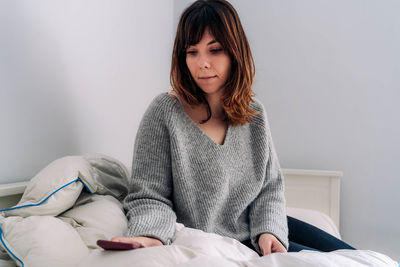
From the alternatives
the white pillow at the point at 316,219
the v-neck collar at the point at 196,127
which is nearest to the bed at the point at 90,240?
the v-neck collar at the point at 196,127

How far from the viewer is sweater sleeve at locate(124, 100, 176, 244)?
2.70 ft

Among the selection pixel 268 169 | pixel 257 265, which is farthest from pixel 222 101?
pixel 257 265

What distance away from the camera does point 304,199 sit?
179cm

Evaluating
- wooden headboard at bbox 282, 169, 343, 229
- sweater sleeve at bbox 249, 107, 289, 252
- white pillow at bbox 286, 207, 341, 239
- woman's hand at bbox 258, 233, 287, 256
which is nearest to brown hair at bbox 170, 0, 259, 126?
sweater sleeve at bbox 249, 107, 289, 252

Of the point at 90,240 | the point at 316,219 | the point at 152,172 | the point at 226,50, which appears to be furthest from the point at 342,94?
the point at 90,240

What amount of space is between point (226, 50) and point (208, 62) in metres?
0.05

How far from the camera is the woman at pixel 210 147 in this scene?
87 centimetres

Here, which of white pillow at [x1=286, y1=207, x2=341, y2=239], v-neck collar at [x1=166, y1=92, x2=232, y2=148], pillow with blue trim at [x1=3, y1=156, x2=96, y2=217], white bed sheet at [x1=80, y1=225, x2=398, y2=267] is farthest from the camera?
white pillow at [x1=286, y1=207, x2=341, y2=239]

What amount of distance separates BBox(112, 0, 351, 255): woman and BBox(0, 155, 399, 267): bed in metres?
0.11

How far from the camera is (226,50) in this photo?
903 millimetres

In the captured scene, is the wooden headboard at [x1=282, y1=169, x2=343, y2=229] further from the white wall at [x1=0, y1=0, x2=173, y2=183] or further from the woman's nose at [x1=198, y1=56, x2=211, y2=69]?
the woman's nose at [x1=198, y1=56, x2=211, y2=69]

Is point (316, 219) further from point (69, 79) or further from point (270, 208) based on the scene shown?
point (69, 79)

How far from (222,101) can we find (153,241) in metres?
0.42

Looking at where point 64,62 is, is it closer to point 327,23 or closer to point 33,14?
point 33,14
